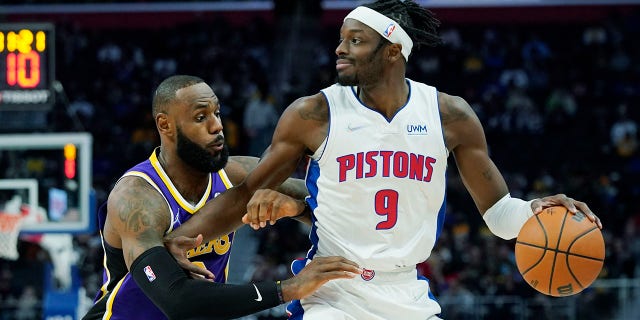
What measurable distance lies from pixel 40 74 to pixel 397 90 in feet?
18.7

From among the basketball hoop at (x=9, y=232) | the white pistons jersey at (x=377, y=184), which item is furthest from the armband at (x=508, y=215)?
the basketball hoop at (x=9, y=232)

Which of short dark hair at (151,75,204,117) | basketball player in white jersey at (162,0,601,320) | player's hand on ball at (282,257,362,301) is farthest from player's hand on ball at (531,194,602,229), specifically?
short dark hair at (151,75,204,117)

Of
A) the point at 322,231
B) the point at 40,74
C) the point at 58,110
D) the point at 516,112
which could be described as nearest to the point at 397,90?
the point at 322,231

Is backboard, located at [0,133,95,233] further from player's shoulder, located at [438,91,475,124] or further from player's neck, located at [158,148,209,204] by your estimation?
player's shoulder, located at [438,91,475,124]

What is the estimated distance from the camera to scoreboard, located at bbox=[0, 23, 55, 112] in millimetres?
9797

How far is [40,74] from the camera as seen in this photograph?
9.84m

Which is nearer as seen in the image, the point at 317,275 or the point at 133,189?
the point at 317,275

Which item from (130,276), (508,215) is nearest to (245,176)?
(130,276)

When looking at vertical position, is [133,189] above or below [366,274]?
above

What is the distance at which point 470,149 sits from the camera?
5031 millimetres

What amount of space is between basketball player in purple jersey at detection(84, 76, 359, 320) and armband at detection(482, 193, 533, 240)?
2.79ft

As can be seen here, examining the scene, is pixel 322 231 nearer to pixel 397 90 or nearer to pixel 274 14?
pixel 397 90

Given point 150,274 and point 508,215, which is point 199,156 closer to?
point 150,274

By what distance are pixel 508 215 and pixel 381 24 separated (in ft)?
3.50
